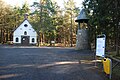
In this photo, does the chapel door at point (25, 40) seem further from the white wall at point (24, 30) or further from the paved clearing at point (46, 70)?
the paved clearing at point (46, 70)

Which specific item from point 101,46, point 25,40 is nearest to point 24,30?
point 25,40

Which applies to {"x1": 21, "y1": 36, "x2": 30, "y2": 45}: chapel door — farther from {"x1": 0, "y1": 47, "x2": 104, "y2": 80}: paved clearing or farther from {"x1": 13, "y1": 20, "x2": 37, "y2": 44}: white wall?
{"x1": 0, "y1": 47, "x2": 104, "y2": 80}: paved clearing

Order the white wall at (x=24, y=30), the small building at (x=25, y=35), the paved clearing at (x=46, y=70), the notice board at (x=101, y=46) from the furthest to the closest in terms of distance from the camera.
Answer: the white wall at (x=24, y=30) → the small building at (x=25, y=35) → the notice board at (x=101, y=46) → the paved clearing at (x=46, y=70)

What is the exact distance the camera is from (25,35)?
61.2 m

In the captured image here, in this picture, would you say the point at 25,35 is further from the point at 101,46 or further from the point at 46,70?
the point at 101,46

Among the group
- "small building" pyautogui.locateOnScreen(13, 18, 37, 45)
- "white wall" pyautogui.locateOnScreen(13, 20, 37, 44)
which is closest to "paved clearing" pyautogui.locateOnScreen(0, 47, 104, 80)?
"small building" pyautogui.locateOnScreen(13, 18, 37, 45)

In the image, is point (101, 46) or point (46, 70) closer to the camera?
point (46, 70)

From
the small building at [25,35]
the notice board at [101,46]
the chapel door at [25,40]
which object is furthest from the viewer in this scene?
the small building at [25,35]

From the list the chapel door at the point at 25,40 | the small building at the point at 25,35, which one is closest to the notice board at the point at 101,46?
the small building at the point at 25,35

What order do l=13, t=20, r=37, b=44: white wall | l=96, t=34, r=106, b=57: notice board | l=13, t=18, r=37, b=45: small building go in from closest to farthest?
l=96, t=34, r=106, b=57: notice board, l=13, t=18, r=37, b=45: small building, l=13, t=20, r=37, b=44: white wall

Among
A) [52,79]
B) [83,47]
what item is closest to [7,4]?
[83,47]

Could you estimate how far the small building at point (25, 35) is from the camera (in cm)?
6034

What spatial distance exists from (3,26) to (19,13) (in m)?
6.26

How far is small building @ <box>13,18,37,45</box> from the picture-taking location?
60.3 metres
